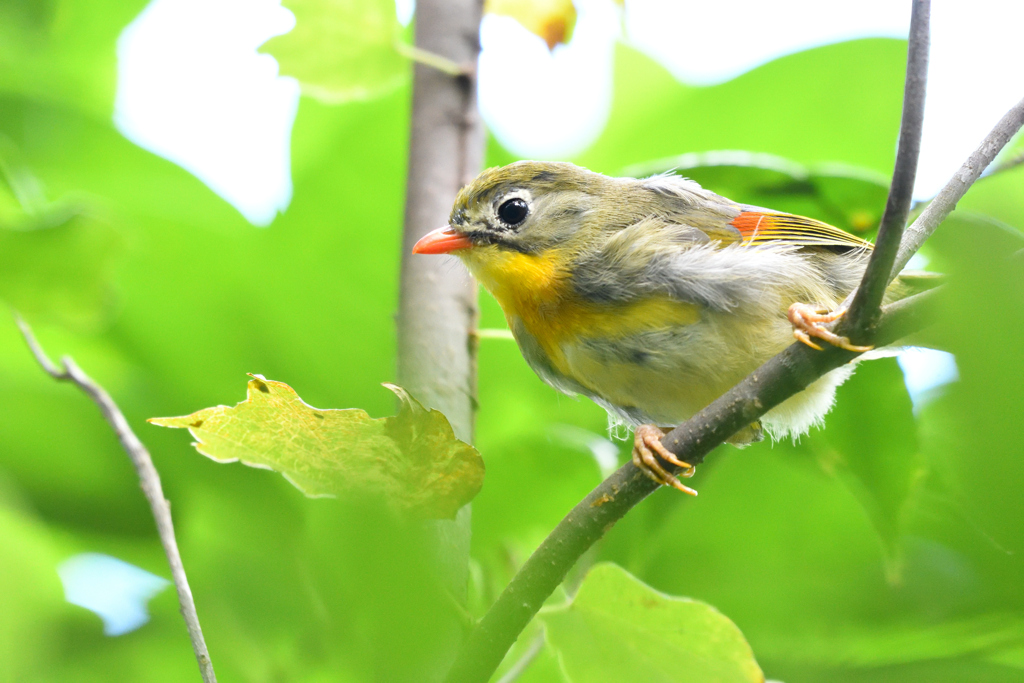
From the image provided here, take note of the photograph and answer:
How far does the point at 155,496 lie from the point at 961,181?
0.93 meters

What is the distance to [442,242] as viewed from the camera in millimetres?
1468

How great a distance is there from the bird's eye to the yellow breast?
0.08 meters

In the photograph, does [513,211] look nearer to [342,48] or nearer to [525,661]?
[342,48]

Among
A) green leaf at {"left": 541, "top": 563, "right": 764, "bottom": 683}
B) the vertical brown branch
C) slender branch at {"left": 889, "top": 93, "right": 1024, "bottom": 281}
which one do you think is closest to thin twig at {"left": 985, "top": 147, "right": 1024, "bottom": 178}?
slender branch at {"left": 889, "top": 93, "right": 1024, "bottom": 281}

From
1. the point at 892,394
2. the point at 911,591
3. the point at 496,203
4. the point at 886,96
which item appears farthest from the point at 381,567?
the point at 886,96

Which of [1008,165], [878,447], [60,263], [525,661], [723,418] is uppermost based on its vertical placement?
[1008,165]

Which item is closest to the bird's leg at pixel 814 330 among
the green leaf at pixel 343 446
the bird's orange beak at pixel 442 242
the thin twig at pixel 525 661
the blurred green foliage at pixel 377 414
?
the blurred green foliage at pixel 377 414

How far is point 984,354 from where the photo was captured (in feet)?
0.96

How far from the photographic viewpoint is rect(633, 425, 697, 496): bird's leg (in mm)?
893

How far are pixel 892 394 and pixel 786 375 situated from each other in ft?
2.10

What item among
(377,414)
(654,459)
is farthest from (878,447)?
(377,414)

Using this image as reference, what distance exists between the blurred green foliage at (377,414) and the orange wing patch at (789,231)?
0.05 meters

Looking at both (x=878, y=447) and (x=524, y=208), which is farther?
(x=524, y=208)

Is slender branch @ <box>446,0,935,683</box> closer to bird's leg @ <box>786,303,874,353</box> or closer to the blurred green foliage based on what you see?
bird's leg @ <box>786,303,874,353</box>
